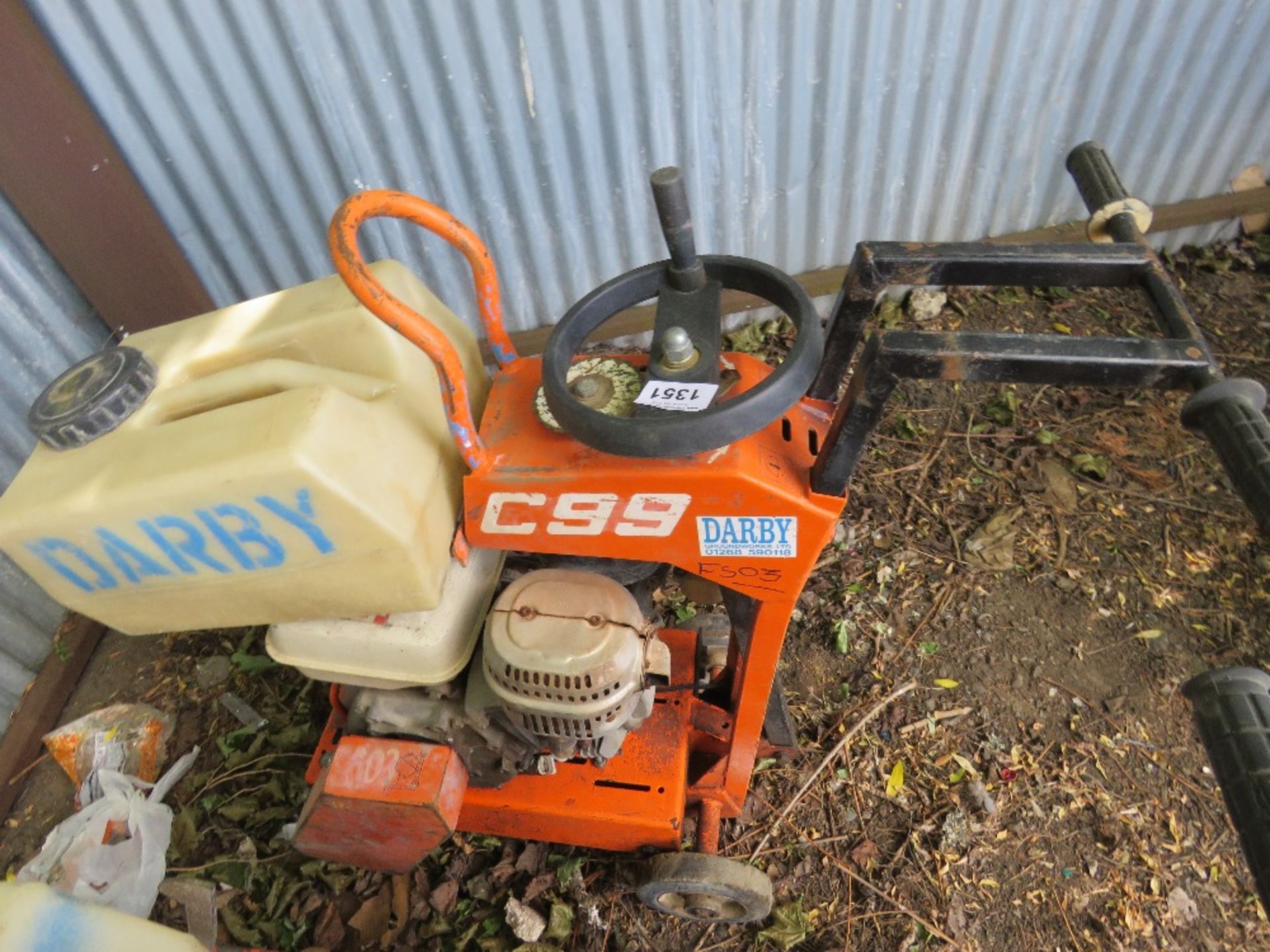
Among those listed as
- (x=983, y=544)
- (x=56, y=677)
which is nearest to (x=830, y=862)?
(x=983, y=544)

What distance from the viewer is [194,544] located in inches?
59.1

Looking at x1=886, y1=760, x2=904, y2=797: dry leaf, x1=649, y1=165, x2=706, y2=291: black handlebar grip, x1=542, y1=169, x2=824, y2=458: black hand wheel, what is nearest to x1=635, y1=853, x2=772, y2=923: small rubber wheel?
x1=886, y1=760, x2=904, y2=797: dry leaf

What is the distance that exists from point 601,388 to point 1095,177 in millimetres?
1122

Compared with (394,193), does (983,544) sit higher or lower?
lower

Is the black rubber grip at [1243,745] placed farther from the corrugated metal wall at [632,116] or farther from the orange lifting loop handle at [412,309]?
Result: the corrugated metal wall at [632,116]

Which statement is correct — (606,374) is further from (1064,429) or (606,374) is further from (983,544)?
(1064,429)

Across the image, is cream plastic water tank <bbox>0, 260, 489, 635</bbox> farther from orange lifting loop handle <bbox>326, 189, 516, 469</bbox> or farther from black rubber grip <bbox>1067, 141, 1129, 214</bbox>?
black rubber grip <bbox>1067, 141, 1129, 214</bbox>

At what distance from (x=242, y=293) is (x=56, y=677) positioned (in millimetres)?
1512

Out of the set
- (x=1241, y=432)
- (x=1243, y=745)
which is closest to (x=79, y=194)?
(x=1241, y=432)

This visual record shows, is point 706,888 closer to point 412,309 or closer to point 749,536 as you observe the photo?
point 749,536

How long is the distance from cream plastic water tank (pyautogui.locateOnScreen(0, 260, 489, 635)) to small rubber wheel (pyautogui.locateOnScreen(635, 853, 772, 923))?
3.22 ft

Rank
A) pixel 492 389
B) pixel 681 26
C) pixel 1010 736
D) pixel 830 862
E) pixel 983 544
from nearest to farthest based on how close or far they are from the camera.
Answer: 1. pixel 492 389
2. pixel 830 862
3. pixel 1010 736
4. pixel 681 26
5. pixel 983 544

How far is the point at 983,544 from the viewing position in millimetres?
2979

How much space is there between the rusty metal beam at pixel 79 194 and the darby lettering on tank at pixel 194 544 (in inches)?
61.0
